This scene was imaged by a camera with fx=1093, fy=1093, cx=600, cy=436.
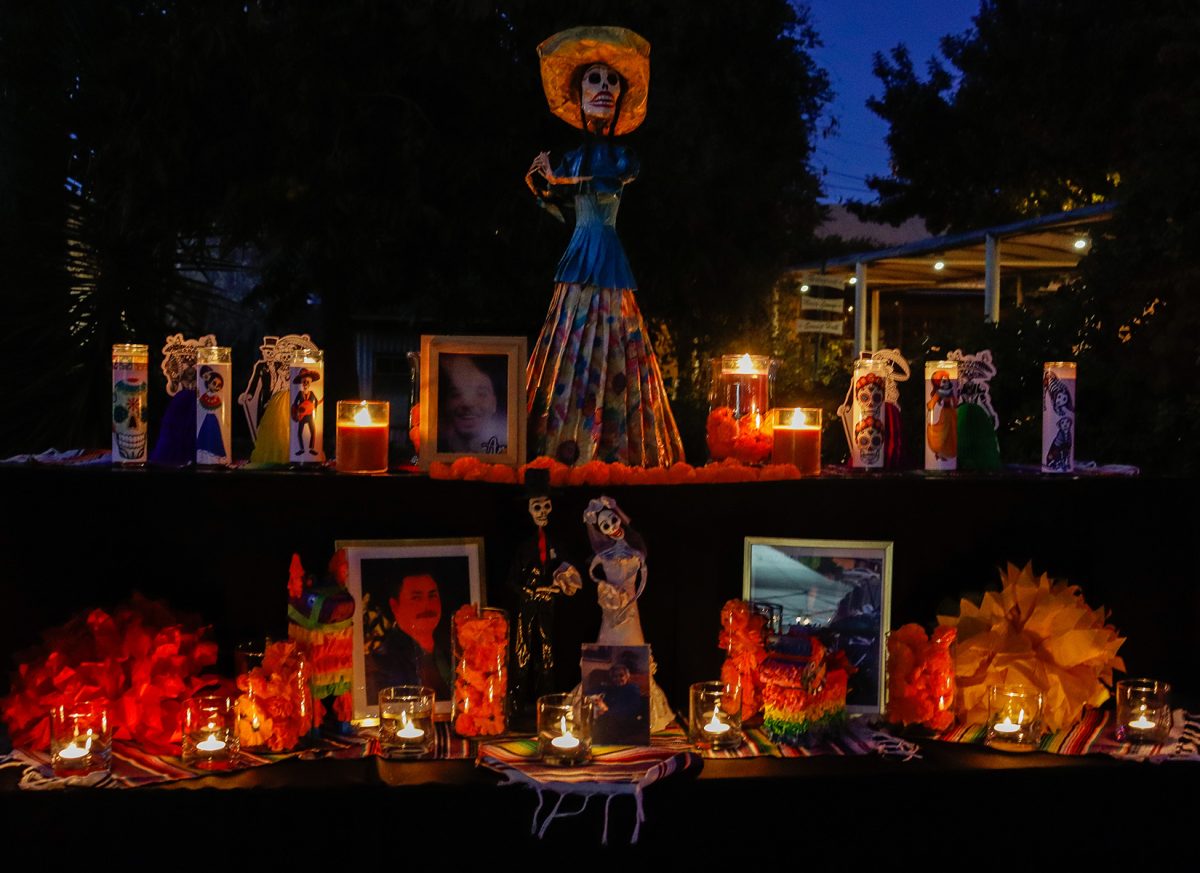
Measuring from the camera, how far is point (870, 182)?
16562 mm

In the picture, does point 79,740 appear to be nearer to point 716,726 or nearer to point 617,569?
point 617,569

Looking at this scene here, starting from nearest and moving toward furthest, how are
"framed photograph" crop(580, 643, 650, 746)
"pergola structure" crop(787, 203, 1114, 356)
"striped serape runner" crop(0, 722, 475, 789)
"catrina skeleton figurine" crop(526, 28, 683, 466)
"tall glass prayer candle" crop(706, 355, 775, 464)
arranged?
"striped serape runner" crop(0, 722, 475, 789), "framed photograph" crop(580, 643, 650, 746), "catrina skeleton figurine" crop(526, 28, 683, 466), "tall glass prayer candle" crop(706, 355, 775, 464), "pergola structure" crop(787, 203, 1114, 356)

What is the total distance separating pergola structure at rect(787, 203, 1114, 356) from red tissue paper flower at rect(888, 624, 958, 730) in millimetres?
3659

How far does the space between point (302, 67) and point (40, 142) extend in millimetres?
1174

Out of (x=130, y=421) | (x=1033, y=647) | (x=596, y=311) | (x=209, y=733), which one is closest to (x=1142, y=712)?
(x=1033, y=647)

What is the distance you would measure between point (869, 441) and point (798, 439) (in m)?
0.21

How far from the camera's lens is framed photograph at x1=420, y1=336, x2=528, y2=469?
7.51 feet

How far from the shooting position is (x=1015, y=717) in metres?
2.19

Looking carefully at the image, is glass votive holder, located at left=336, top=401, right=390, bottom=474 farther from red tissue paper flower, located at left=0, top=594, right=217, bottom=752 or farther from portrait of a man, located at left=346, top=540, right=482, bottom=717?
red tissue paper flower, located at left=0, top=594, right=217, bottom=752

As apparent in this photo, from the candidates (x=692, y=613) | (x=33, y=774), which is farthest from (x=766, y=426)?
(x=33, y=774)

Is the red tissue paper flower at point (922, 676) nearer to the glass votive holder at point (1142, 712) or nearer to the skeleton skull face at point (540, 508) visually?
the glass votive holder at point (1142, 712)

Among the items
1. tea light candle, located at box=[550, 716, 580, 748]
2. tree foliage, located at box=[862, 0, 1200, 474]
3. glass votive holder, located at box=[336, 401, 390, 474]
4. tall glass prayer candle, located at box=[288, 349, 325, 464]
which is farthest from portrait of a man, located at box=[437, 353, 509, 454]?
tree foliage, located at box=[862, 0, 1200, 474]

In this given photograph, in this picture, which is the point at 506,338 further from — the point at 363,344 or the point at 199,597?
the point at 363,344

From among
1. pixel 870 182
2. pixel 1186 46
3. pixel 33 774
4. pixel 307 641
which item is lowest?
pixel 33 774
